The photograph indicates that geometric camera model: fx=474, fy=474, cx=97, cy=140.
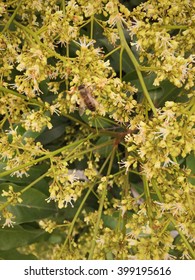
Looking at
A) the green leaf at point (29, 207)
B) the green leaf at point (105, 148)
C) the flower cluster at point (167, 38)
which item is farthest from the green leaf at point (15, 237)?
the flower cluster at point (167, 38)

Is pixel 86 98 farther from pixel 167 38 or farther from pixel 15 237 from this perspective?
pixel 15 237

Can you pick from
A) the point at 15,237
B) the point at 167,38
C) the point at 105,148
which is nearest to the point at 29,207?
the point at 15,237

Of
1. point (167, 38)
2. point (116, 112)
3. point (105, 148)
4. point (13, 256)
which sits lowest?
point (13, 256)

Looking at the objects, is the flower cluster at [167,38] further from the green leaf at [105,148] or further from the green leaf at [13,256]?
the green leaf at [13,256]

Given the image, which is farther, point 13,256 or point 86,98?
point 13,256

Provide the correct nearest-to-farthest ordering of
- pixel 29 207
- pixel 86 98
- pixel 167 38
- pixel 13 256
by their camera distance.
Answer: pixel 167 38 < pixel 86 98 < pixel 29 207 < pixel 13 256

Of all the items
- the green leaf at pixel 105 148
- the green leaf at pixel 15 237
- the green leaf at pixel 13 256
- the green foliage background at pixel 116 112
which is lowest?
the green leaf at pixel 13 256

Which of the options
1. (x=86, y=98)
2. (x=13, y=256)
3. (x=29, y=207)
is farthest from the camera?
(x=13, y=256)

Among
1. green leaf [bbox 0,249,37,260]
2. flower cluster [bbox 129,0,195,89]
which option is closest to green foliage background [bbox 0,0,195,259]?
flower cluster [bbox 129,0,195,89]
